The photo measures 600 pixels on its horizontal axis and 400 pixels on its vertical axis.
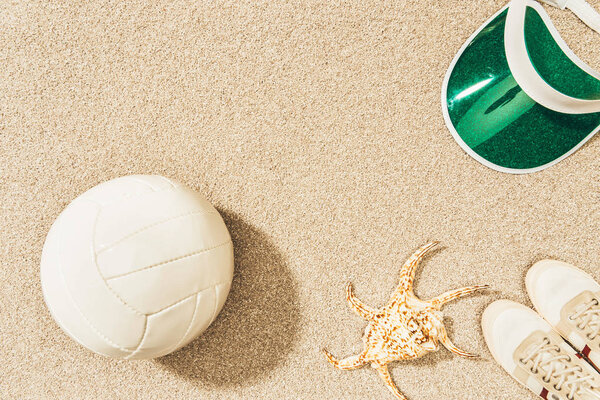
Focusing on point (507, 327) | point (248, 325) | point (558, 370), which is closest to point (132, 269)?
point (248, 325)

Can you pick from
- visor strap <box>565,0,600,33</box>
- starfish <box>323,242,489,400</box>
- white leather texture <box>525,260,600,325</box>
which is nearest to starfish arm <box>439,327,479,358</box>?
starfish <box>323,242,489,400</box>

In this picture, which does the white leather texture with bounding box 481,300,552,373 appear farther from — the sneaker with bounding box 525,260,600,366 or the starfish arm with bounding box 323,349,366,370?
the starfish arm with bounding box 323,349,366,370

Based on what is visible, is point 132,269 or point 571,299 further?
point 571,299

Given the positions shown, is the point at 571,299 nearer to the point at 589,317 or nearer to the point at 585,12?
the point at 589,317

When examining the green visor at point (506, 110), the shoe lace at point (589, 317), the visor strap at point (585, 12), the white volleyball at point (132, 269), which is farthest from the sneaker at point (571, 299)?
the white volleyball at point (132, 269)

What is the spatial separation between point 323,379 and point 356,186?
0.52m

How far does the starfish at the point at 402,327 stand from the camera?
969 mm

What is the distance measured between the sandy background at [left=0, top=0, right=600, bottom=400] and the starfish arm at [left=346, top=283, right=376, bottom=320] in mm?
24

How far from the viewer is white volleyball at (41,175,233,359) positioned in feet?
2.32

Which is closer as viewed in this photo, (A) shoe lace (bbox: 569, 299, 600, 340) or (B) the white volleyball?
(B) the white volleyball

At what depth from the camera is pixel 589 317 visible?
101 centimetres

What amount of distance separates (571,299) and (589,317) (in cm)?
6

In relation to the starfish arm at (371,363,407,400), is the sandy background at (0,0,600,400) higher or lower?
higher

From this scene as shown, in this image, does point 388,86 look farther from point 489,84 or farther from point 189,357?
point 189,357
